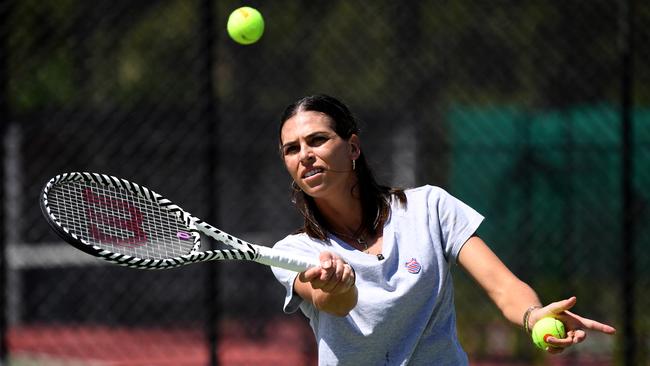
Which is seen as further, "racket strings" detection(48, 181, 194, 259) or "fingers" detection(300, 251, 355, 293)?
"racket strings" detection(48, 181, 194, 259)

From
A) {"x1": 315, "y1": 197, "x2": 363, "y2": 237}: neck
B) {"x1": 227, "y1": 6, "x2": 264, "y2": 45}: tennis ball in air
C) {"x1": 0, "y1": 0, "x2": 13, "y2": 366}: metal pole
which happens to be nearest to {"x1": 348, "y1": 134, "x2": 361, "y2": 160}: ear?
{"x1": 315, "y1": 197, "x2": 363, "y2": 237}: neck

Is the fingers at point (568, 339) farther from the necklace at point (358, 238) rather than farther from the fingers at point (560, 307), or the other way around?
the necklace at point (358, 238)

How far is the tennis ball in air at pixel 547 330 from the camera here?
2500mm

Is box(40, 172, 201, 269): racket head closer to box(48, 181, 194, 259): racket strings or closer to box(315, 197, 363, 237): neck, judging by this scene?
box(48, 181, 194, 259): racket strings

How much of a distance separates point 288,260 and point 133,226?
2.38ft

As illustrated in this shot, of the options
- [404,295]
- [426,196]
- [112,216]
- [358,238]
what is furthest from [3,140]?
[404,295]

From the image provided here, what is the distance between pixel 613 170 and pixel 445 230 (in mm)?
3932

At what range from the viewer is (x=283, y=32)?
7.39 metres

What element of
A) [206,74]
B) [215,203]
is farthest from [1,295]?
[206,74]

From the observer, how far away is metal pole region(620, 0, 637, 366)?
16.7ft

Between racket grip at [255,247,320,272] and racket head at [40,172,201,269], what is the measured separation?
234mm

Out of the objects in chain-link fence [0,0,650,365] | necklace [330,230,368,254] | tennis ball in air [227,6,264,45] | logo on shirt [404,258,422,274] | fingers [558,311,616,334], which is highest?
tennis ball in air [227,6,264,45]

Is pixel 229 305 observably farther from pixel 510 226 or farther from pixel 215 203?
pixel 215 203

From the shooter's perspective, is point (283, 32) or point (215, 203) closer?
point (215, 203)
